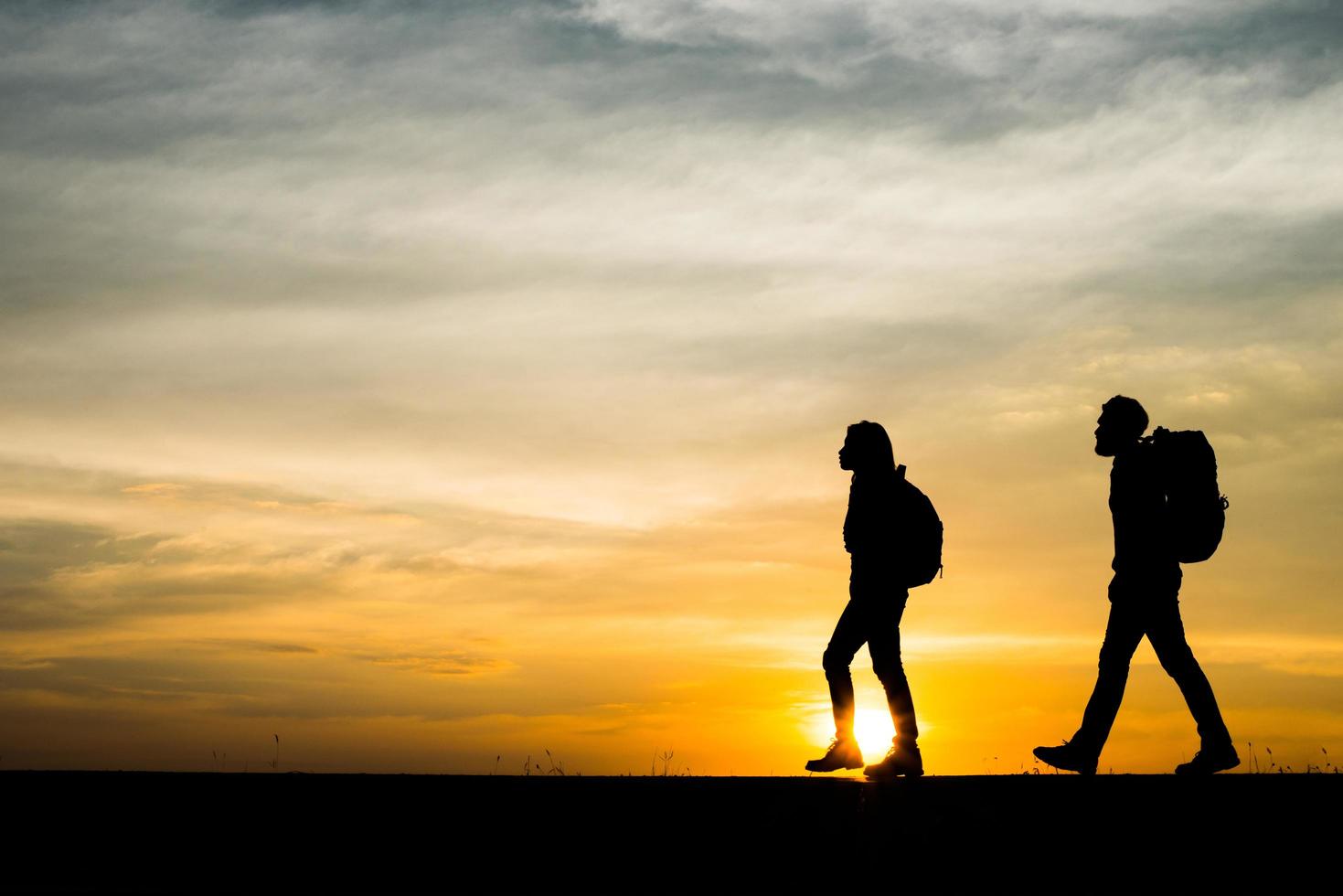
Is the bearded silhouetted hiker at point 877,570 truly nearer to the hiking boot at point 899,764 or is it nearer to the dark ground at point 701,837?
the hiking boot at point 899,764

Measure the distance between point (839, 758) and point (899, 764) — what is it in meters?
0.41

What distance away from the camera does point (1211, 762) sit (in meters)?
8.92

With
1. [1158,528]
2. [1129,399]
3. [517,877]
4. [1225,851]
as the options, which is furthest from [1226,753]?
[517,877]

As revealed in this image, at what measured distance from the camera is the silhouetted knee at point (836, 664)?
9.54m

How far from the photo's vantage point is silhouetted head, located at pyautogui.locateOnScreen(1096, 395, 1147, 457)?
9.25 metres

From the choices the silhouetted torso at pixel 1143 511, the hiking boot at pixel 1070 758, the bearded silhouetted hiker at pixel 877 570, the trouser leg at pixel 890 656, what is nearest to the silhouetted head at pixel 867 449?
the bearded silhouetted hiker at pixel 877 570

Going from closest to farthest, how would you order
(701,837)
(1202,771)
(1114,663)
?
1. (701,837)
2. (1202,771)
3. (1114,663)

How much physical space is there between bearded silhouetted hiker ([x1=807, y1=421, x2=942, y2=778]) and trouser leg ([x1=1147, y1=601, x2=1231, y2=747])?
4.88 ft

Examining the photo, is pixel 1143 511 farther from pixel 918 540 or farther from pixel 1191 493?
pixel 918 540

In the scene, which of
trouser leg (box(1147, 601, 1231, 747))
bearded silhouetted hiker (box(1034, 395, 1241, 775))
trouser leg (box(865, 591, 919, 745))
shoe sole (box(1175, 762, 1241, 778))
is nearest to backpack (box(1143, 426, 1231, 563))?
bearded silhouetted hiker (box(1034, 395, 1241, 775))

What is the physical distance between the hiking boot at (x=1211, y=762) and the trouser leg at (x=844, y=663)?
2129 mm

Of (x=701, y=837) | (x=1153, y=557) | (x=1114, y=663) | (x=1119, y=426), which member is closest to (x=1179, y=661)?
(x=1114, y=663)

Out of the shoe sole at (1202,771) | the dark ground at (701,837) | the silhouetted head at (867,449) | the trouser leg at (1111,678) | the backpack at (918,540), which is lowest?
the dark ground at (701,837)

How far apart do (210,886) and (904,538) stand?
514 centimetres
